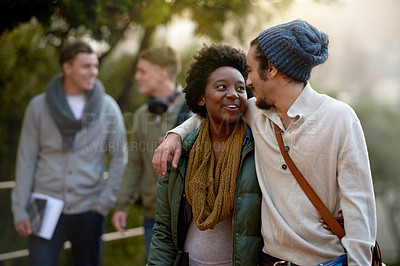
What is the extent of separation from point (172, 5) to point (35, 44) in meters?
2.34

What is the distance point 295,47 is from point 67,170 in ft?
7.95

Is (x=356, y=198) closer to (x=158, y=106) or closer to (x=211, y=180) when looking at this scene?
(x=211, y=180)

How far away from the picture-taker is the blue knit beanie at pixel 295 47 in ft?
6.12

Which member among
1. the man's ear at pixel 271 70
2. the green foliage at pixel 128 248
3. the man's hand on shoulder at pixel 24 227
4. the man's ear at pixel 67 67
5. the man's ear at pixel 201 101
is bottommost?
the green foliage at pixel 128 248

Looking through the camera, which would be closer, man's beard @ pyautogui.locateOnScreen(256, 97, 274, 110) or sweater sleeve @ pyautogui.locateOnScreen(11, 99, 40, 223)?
man's beard @ pyautogui.locateOnScreen(256, 97, 274, 110)

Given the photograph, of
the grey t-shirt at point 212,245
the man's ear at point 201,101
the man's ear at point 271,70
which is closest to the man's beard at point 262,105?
the man's ear at point 271,70

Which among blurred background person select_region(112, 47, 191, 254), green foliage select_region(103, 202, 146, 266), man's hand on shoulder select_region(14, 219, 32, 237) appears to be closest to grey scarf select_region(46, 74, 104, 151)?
blurred background person select_region(112, 47, 191, 254)

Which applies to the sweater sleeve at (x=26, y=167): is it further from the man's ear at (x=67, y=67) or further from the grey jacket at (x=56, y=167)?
the man's ear at (x=67, y=67)

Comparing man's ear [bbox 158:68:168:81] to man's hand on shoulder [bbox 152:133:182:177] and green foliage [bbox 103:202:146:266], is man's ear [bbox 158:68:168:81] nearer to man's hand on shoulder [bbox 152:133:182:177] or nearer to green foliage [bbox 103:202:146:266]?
man's hand on shoulder [bbox 152:133:182:177]

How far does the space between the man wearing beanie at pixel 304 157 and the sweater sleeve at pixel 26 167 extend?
1.94m

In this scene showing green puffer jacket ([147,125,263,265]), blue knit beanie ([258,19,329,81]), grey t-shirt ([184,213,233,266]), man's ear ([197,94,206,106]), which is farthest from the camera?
man's ear ([197,94,206,106])

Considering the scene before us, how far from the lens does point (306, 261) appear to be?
1.82m

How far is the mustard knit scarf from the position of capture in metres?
2.01

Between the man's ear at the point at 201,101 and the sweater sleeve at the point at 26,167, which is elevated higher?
the man's ear at the point at 201,101
